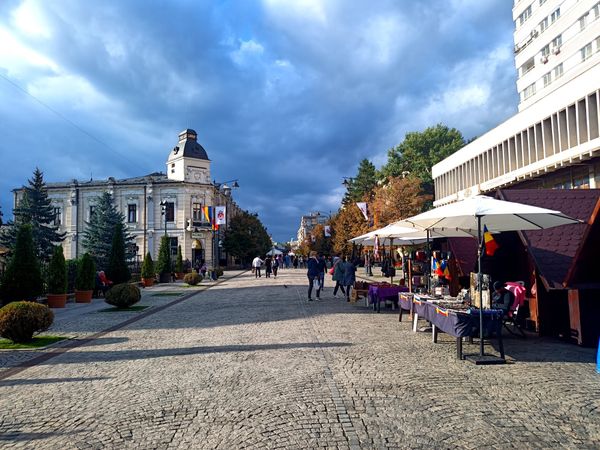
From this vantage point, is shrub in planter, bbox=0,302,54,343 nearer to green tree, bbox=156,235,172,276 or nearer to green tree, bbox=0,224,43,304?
green tree, bbox=0,224,43,304

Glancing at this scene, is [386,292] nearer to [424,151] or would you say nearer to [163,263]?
[163,263]

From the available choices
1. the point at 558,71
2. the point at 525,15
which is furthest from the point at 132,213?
the point at 525,15

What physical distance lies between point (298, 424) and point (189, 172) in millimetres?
54225

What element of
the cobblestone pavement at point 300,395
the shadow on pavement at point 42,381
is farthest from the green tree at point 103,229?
the shadow on pavement at point 42,381

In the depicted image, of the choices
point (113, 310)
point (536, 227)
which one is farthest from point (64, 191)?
point (536, 227)

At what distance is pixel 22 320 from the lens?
8953 mm

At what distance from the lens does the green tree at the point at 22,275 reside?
45.8 ft

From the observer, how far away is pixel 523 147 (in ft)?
128

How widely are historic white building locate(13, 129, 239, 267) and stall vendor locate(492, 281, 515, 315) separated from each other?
1840 inches

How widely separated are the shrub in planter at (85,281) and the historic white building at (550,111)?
94.8ft

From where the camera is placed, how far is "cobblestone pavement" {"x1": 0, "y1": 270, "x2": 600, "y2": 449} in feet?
14.1

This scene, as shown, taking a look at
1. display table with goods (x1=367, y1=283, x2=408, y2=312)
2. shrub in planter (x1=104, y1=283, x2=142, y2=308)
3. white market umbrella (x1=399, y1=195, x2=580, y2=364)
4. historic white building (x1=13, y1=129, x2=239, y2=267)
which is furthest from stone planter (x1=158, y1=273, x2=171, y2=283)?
white market umbrella (x1=399, y1=195, x2=580, y2=364)

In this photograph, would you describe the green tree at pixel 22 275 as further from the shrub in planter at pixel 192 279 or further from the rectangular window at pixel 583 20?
the rectangular window at pixel 583 20

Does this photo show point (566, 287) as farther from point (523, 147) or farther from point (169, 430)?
point (523, 147)
